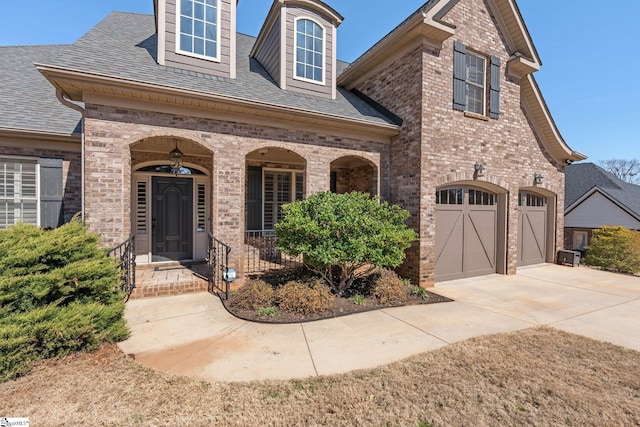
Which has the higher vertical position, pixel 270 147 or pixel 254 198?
pixel 270 147

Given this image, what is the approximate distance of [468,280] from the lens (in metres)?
7.85

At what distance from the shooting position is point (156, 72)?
603 cm

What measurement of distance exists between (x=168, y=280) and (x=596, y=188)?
23.6 m

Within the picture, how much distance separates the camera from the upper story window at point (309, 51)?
7.90m

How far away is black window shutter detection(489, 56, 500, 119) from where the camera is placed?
27.0 ft

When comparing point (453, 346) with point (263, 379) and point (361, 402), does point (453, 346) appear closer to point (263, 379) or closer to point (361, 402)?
point (361, 402)

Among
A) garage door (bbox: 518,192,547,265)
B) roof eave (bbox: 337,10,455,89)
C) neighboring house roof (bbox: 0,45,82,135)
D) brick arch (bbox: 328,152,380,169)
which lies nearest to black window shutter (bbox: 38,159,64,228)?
neighboring house roof (bbox: 0,45,82,135)

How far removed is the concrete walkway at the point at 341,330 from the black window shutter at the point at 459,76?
482 cm

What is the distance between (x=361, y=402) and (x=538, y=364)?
230 centimetres

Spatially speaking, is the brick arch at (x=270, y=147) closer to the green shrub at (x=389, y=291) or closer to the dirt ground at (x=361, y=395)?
the green shrub at (x=389, y=291)

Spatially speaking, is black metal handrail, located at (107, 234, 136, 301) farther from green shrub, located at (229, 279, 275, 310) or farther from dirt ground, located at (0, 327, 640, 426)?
dirt ground, located at (0, 327, 640, 426)

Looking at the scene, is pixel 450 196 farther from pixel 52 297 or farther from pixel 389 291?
pixel 52 297

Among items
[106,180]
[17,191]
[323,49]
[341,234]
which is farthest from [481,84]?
[17,191]

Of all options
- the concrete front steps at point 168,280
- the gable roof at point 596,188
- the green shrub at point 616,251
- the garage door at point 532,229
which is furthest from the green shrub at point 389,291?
the gable roof at point 596,188
